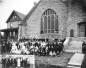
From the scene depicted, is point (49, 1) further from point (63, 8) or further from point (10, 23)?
point (10, 23)

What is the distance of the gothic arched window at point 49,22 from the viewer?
1606 cm

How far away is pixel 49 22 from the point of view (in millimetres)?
16547

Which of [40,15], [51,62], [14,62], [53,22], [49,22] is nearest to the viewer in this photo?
[14,62]

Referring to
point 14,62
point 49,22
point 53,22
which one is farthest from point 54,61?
point 49,22

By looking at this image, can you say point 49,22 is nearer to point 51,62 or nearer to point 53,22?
point 53,22

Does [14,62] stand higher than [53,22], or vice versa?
[53,22]

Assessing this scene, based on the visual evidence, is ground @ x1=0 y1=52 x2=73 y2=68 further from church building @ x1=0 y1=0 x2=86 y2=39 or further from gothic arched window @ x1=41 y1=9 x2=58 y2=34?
gothic arched window @ x1=41 y1=9 x2=58 y2=34

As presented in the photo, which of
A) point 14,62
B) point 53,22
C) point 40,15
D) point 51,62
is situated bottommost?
point 51,62

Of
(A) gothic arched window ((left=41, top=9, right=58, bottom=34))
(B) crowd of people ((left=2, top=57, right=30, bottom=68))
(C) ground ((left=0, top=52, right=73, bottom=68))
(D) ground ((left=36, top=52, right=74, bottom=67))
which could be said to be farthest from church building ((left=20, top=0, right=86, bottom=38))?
(B) crowd of people ((left=2, top=57, right=30, bottom=68))

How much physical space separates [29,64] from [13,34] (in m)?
20.2

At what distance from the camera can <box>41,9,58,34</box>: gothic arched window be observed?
1606cm

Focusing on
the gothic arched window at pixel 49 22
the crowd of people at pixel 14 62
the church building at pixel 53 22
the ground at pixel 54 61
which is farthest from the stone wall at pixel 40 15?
the crowd of people at pixel 14 62

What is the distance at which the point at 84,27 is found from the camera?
1470 centimetres

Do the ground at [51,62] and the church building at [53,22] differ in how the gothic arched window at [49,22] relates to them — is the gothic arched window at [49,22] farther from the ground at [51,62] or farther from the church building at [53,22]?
the ground at [51,62]
